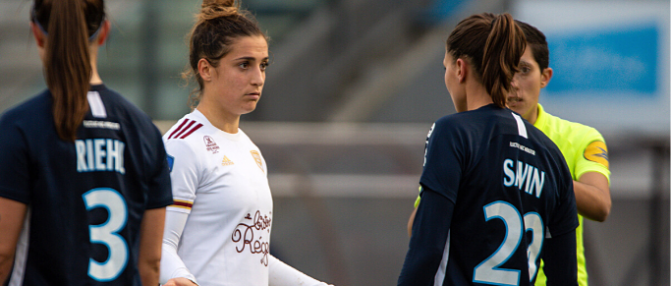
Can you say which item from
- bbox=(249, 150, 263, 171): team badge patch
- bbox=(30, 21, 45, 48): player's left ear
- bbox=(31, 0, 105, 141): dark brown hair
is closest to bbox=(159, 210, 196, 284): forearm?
bbox=(249, 150, 263, 171): team badge patch

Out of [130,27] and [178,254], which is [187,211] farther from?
[130,27]

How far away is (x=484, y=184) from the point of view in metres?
2.42

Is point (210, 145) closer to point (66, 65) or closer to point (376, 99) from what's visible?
point (66, 65)

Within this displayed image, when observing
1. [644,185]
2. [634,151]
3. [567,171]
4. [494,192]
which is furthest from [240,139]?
[644,185]

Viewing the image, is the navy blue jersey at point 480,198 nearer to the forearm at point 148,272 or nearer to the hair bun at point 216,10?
the forearm at point 148,272

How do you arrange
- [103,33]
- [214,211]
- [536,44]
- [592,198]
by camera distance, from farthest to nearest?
[536,44], [592,198], [214,211], [103,33]

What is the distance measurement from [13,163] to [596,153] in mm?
2431

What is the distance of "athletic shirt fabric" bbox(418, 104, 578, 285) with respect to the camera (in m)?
2.41

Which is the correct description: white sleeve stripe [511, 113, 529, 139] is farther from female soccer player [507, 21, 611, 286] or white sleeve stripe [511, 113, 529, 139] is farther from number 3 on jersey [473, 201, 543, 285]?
female soccer player [507, 21, 611, 286]

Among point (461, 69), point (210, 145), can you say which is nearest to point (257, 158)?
point (210, 145)

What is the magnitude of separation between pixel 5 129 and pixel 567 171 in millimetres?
1932

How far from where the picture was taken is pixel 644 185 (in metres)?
7.71

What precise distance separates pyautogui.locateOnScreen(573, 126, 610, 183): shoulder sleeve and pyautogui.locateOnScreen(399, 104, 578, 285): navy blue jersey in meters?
0.72

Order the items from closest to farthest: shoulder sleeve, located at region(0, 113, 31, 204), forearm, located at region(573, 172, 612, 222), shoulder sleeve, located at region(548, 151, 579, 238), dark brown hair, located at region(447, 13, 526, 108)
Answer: shoulder sleeve, located at region(0, 113, 31, 204) < dark brown hair, located at region(447, 13, 526, 108) < shoulder sleeve, located at region(548, 151, 579, 238) < forearm, located at region(573, 172, 612, 222)
